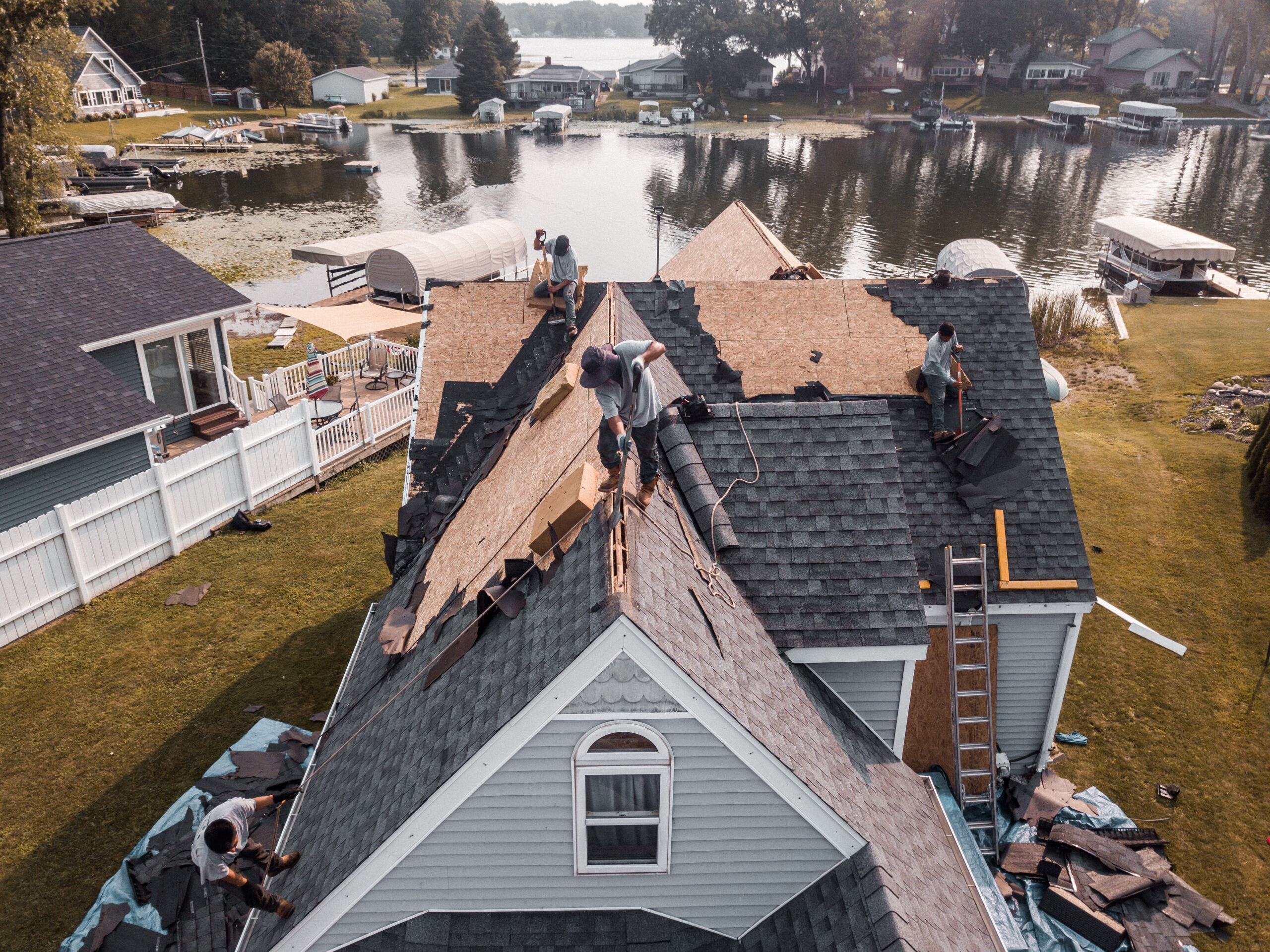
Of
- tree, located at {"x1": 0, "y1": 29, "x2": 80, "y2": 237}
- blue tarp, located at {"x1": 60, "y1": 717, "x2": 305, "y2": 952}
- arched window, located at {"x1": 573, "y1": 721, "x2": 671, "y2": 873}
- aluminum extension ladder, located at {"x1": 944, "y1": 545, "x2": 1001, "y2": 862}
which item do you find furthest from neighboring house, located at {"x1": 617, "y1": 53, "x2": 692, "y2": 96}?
arched window, located at {"x1": 573, "y1": 721, "x2": 671, "y2": 873}

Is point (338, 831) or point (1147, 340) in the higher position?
point (338, 831)

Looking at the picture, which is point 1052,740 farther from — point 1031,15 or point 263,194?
point 1031,15

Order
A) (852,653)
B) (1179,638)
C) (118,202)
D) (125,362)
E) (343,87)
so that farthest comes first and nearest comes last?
(343,87) → (118,202) → (125,362) → (1179,638) → (852,653)

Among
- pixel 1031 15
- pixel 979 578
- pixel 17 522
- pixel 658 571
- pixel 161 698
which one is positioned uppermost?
pixel 1031 15

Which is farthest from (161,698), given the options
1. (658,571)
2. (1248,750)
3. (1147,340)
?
(1147,340)

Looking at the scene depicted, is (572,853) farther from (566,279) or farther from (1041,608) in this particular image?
(566,279)

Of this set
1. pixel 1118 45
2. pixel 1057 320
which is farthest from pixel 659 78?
pixel 1057 320
